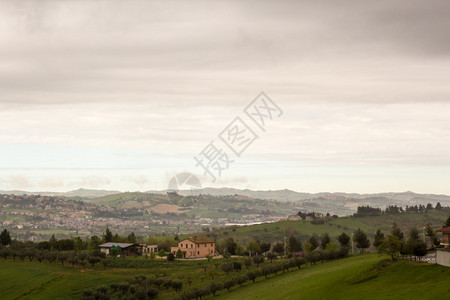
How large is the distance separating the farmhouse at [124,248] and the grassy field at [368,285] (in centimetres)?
6977

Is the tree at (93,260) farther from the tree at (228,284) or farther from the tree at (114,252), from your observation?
the tree at (228,284)

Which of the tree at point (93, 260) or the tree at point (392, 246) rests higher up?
the tree at point (392, 246)

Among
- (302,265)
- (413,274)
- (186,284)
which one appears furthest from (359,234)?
(413,274)

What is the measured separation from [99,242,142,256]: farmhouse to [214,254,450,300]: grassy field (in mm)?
69767

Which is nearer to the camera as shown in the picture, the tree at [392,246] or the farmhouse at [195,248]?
the tree at [392,246]

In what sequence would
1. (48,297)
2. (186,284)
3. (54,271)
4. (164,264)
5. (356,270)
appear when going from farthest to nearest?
1. (164,264)
2. (54,271)
3. (186,284)
4. (48,297)
5. (356,270)

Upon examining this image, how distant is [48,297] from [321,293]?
185ft

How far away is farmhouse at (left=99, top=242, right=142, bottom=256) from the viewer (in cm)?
15100

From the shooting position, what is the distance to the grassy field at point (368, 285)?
53.2 metres

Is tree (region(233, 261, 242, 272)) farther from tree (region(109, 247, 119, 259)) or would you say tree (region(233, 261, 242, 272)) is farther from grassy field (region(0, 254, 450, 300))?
tree (region(109, 247, 119, 259))

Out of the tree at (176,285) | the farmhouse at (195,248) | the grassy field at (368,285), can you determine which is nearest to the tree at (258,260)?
the tree at (176,285)

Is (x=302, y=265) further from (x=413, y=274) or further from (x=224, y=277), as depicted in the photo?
(x=413, y=274)

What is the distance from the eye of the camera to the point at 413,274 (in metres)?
59.6

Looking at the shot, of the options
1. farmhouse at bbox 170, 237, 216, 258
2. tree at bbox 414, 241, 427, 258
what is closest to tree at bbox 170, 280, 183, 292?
farmhouse at bbox 170, 237, 216, 258
